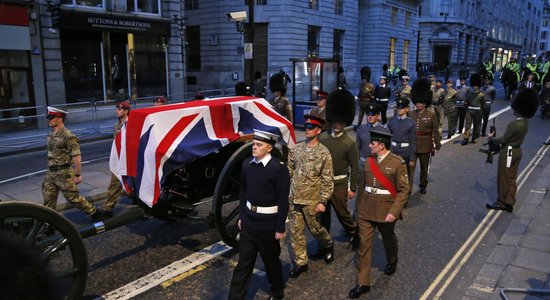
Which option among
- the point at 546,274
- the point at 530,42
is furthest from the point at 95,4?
the point at 530,42

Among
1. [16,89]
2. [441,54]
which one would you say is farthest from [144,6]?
[441,54]

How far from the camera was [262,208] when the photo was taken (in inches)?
171

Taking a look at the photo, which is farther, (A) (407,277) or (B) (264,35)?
(B) (264,35)

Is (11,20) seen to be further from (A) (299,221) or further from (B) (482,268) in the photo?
(B) (482,268)

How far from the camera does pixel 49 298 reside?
158cm

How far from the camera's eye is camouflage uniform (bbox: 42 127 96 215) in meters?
6.43

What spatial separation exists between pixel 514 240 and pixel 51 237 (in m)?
5.80

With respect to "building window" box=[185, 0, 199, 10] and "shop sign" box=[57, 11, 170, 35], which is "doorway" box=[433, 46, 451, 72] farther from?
"shop sign" box=[57, 11, 170, 35]

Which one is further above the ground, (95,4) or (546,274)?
(95,4)

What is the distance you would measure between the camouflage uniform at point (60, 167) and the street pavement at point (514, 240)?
114cm

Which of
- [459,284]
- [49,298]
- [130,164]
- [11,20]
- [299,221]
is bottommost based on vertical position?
[459,284]

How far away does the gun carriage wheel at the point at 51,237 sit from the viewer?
3406 mm

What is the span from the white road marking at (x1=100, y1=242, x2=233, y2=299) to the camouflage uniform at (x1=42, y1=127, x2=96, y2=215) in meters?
2.07

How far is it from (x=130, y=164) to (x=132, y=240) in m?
1.48
